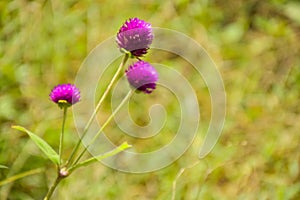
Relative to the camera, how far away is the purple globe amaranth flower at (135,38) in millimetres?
923

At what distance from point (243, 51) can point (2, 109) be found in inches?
36.9

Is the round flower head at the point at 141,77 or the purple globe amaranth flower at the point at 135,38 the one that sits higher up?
the purple globe amaranth flower at the point at 135,38

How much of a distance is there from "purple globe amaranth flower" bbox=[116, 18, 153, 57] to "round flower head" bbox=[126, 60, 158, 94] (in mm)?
43

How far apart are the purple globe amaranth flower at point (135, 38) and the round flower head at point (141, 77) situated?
0.14ft

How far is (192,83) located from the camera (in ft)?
6.41

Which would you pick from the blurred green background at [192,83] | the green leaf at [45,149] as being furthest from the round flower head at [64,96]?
the blurred green background at [192,83]

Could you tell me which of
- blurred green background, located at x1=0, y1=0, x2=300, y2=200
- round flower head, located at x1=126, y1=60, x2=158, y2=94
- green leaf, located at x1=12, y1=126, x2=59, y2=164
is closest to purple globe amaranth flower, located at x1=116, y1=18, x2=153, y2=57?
round flower head, located at x1=126, y1=60, x2=158, y2=94

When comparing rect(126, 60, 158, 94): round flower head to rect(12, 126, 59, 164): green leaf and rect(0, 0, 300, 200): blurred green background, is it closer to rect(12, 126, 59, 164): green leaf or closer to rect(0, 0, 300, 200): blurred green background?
rect(12, 126, 59, 164): green leaf

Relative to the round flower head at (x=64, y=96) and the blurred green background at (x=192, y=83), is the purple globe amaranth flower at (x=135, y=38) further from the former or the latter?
the blurred green background at (x=192, y=83)

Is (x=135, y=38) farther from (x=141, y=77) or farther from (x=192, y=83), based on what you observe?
(x=192, y=83)

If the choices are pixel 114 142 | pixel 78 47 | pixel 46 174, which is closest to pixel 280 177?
pixel 114 142

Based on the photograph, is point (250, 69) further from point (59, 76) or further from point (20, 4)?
point (20, 4)

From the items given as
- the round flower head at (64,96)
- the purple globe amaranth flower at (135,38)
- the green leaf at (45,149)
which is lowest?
the green leaf at (45,149)

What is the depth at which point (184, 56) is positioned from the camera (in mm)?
2018
